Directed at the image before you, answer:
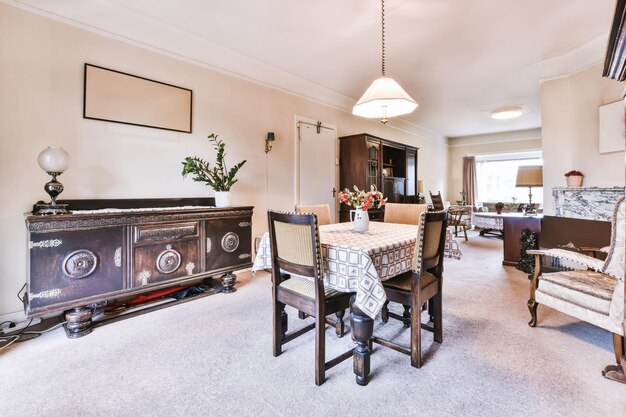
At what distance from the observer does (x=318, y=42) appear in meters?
3.34

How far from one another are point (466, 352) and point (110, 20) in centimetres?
418

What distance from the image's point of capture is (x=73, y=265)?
6.98 feet

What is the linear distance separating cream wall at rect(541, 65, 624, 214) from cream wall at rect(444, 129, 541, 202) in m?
4.68

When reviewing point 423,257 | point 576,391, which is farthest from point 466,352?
point 423,257

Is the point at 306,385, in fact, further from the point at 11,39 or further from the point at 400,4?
the point at 11,39

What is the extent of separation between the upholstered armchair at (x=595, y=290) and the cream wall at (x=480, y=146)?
23.5ft

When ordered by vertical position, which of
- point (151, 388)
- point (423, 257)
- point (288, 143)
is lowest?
point (151, 388)

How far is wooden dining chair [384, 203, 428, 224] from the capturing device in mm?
2965

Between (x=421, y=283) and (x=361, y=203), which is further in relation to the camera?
(x=361, y=203)

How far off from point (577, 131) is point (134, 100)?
5407 millimetres

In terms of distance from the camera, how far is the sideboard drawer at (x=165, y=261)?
2455 millimetres

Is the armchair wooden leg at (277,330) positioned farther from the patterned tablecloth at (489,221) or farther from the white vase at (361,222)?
the patterned tablecloth at (489,221)

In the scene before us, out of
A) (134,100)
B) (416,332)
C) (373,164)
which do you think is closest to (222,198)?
(134,100)

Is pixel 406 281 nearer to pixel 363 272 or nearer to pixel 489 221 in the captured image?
pixel 363 272
